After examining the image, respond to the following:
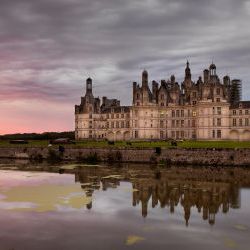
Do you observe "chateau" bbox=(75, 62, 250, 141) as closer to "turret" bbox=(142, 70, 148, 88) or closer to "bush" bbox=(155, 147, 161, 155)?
"turret" bbox=(142, 70, 148, 88)

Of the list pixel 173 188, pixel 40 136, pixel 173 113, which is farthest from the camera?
pixel 40 136

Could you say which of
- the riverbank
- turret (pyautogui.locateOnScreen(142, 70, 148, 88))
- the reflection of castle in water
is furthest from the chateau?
the reflection of castle in water

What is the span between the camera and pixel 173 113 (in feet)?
243

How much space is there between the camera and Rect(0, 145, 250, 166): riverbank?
3950cm

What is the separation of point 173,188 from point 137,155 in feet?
55.1

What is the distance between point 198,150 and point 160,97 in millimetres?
34647

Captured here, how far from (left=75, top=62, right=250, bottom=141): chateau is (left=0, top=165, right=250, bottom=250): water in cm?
3454

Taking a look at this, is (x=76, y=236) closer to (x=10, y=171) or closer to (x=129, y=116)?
(x=10, y=171)

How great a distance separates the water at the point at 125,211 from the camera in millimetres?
15469

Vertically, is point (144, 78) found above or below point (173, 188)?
above

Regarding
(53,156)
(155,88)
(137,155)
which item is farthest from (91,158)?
(155,88)

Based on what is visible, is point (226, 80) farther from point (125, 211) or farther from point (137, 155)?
point (125, 211)

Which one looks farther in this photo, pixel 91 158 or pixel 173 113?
pixel 173 113

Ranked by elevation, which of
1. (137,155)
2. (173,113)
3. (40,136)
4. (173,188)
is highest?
(173,113)
